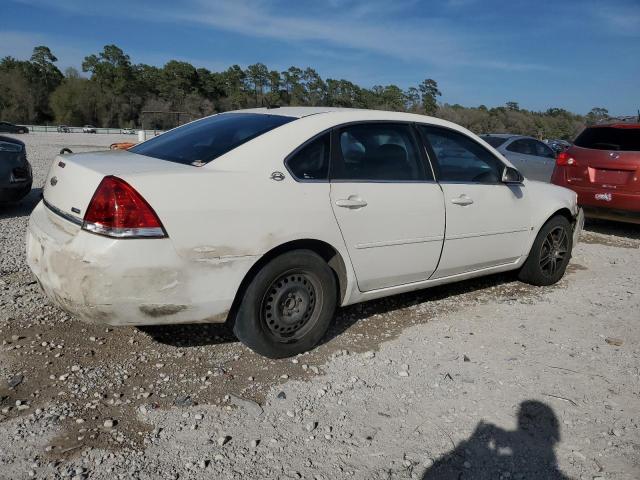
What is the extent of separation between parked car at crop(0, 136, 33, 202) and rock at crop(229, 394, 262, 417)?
5.81 m

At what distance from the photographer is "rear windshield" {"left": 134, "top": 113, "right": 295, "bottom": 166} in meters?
3.30

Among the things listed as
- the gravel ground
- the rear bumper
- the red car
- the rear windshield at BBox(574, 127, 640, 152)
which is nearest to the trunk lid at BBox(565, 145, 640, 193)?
the red car

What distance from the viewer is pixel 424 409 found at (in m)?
2.97

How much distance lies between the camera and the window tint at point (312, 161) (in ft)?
10.9

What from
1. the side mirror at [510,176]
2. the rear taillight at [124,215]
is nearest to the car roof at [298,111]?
the rear taillight at [124,215]

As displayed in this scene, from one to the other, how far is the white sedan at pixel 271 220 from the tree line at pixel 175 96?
243 feet

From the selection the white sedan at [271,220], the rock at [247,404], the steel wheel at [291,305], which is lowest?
the rock at [247,404]

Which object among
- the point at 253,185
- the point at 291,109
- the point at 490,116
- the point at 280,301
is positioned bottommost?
the point at 280,301

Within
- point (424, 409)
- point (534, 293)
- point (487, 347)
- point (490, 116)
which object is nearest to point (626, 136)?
point (534, 293)

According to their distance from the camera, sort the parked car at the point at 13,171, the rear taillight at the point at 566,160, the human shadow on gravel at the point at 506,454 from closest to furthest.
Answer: the human shadow on gravel at the point at 506,454, the parked car at the point at 13,171, the rear taillight at the point at 566,160

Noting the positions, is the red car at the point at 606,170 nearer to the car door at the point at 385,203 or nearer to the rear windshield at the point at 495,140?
the rear windshield at the point at 495,140

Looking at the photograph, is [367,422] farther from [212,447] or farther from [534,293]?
[534,293]

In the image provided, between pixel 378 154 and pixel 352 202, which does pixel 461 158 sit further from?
pixel 352 202

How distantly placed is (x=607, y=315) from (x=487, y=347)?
1513mm
